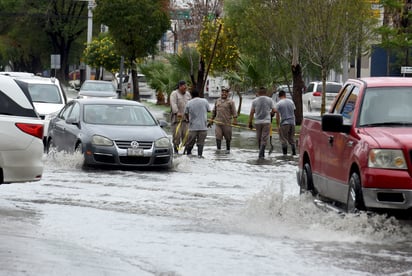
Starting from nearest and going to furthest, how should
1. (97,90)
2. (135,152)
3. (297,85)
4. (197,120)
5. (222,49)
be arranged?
(135,152), (197,120), (297,85), (97,90), (222,49)

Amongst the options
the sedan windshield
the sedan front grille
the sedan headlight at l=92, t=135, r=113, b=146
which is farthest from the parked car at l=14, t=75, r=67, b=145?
the sedan front grille

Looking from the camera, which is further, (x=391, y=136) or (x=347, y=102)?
(x=347, y=102)

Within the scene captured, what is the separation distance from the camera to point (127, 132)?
22016 mm

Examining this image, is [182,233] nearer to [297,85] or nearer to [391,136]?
[391,136]

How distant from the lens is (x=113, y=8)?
212 feet

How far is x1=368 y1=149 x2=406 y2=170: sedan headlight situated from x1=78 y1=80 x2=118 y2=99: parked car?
119 feet

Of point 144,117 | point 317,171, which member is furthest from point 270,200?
point 144,117

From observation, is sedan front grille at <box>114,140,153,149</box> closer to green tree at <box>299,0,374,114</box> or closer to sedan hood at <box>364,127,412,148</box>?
sedan hood at <box>364,127,412,148</box>

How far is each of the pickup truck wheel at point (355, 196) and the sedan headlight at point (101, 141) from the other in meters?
9.39

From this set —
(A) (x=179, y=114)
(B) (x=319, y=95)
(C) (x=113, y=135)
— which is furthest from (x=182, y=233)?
(B) (x=319, y=95)

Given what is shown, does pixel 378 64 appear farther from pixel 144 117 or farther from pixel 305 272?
pixel 305 272

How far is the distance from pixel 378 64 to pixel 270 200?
52254 millimetres

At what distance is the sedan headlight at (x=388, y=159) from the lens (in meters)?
12.1

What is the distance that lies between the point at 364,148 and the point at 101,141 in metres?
9.95
